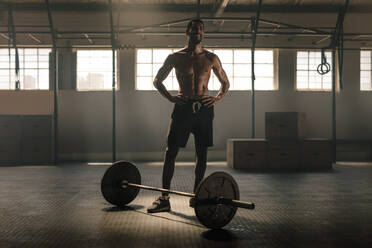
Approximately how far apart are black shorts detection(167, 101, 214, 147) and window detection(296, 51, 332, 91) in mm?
5502

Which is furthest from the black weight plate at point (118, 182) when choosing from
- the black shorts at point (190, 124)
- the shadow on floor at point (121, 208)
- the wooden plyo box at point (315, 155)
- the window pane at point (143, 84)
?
the window pane at point (143, 84)

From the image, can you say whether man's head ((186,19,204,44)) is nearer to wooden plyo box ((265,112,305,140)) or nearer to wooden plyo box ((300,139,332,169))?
wooden plyo box ((265,112,305,140))

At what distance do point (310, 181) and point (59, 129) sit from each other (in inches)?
197

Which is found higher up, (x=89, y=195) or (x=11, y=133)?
(x=11, y=133)

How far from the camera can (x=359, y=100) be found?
771 cm

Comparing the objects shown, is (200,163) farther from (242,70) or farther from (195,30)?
(242,70)

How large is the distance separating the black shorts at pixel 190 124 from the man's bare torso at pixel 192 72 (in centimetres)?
9

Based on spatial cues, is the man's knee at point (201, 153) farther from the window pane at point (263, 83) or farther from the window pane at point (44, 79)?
the window pane at point (44, 79)

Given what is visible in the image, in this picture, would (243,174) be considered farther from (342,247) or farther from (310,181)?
(342,247)

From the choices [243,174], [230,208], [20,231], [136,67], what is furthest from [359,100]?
[20,231]

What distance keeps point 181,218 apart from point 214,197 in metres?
0.45

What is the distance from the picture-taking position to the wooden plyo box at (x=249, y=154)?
5820mm

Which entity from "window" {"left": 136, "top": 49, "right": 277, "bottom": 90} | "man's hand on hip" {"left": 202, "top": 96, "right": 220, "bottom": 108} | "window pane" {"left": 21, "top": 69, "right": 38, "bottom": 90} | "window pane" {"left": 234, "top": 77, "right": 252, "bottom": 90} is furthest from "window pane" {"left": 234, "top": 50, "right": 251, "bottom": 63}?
"man's hand on hip" {"left": 202, "top": 96, "right": 220, "bottom": 108}

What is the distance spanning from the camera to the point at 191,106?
8.82 feet
